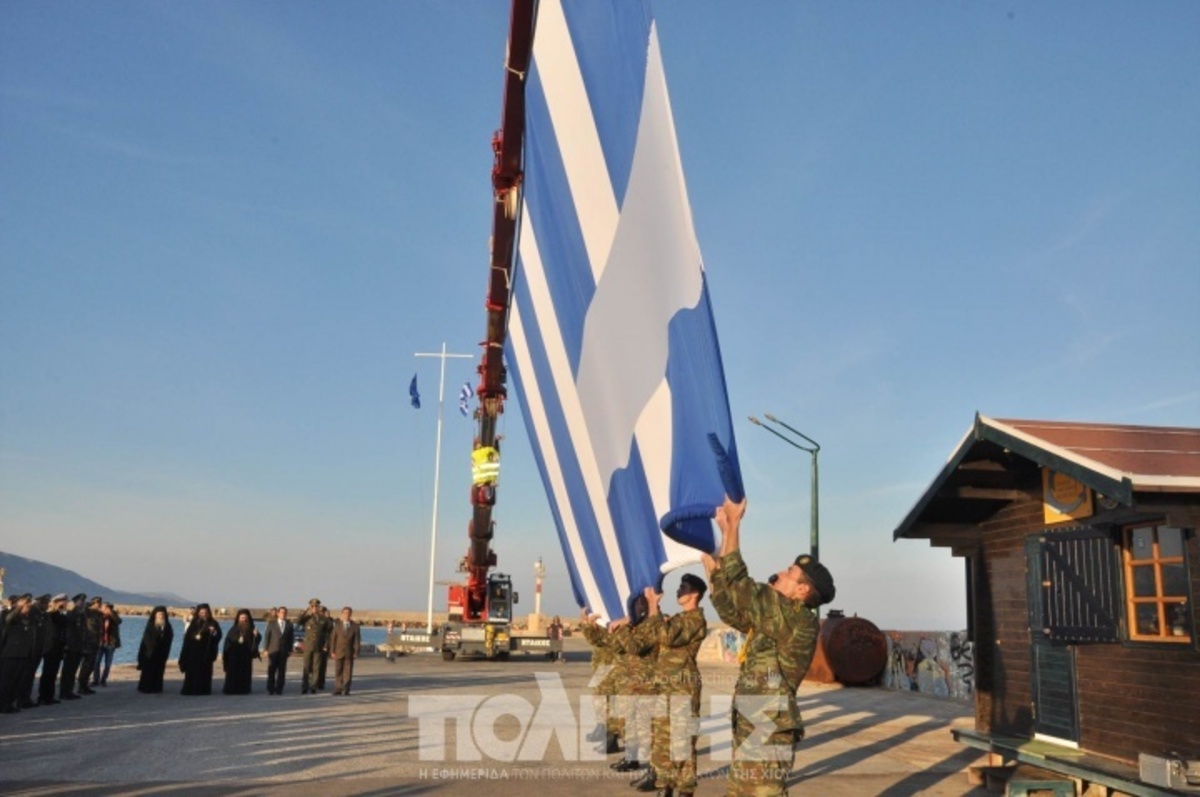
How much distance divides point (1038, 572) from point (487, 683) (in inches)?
574

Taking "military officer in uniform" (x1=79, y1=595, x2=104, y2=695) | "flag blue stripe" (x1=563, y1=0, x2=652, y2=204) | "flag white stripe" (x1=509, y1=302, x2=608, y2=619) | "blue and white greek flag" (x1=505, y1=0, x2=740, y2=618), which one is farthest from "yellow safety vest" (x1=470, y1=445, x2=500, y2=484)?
"flag blue stripe" (x1=563, y1=0, x2=652, y2=204)

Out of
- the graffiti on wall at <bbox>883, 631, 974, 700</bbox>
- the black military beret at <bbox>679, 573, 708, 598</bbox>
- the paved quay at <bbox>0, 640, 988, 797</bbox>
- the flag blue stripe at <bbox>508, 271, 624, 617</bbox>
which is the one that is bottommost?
the paved quay at <bbox>0, 640, 988, 797</bbox>

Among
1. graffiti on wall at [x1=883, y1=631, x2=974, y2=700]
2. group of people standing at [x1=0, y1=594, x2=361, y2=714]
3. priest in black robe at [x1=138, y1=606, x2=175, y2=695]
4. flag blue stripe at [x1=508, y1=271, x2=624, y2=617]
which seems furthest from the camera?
graffiti on wall at [x1=883, y1=631, x2=974, y2=700]

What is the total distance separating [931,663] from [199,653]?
1607cm

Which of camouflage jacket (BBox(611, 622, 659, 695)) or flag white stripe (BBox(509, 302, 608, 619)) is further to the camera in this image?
flag white stripe (BBox(509, 302, 608, 619))

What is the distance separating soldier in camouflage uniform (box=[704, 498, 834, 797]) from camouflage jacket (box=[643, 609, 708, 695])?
2377 millimetres

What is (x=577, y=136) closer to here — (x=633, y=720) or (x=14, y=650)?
(x=633, y=720)

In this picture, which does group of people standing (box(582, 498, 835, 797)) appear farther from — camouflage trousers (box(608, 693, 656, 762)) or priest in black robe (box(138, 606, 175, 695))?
priest in black robe (box(138, 606, 175, 695))

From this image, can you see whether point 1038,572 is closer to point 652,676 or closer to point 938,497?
point 938,497

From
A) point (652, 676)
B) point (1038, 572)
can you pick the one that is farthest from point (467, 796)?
point (1038, 572)

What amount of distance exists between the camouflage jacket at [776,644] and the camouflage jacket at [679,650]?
7.80ft

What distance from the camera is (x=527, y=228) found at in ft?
30.4

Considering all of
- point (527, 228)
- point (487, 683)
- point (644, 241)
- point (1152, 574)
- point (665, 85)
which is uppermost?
point (527, 228)

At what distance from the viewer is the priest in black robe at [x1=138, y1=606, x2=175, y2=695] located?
1792 cm
